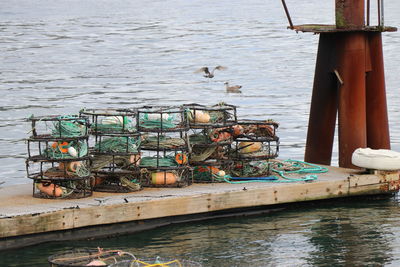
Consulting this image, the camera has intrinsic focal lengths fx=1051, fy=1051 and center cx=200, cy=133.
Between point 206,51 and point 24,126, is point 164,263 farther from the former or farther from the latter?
point 206,51

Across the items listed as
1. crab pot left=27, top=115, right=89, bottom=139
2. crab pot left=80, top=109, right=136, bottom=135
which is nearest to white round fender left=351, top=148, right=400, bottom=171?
crab pot left=80, top=109, right=136, bottom=135

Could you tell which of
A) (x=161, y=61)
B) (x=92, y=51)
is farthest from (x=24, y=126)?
(x=92, y=51)

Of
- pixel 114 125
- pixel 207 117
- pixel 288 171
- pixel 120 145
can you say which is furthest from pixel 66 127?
pixel 288 171

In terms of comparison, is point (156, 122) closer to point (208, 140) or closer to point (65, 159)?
point (208, 140)

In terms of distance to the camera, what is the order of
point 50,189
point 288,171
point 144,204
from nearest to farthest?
point 144,204 < point 50,189 < point 288,171

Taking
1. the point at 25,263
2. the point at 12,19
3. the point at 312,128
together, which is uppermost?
the point at 12,19

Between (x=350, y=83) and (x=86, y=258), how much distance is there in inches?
265

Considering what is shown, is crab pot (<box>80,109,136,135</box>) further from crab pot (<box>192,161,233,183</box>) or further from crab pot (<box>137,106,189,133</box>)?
crab pot (<box>192,161,233,183</box>)

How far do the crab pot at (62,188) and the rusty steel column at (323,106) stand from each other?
511 centimetres

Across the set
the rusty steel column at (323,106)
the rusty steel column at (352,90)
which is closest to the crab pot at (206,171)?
the rusty steel column at (352,90)

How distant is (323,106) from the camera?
61.4ft

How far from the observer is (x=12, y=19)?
6806 cm

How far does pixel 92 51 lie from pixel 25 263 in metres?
38.5

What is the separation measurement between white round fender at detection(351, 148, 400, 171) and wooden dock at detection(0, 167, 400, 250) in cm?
22
